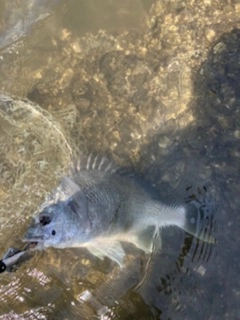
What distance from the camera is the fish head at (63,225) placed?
3612mm

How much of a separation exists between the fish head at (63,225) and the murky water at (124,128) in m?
0.80

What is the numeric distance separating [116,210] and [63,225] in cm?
78

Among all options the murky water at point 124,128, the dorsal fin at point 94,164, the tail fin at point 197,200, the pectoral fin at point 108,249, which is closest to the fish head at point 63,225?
the pectoral fin at point 108,249

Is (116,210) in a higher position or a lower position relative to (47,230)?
Result: higher

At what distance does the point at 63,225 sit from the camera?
12.3ft

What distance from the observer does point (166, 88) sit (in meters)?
5.23

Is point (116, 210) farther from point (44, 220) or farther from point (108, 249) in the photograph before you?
point (44, 220)

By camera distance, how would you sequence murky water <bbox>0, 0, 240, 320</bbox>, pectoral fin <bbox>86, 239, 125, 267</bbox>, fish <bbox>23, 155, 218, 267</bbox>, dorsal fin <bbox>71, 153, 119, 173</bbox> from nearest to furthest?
fish <bbox>23, 155, 218, 267</bbox>
pectoral fin <bbox>86, 239, 125, 267</bbox>
murky water <bbox>0, 0, 240, 320</bbox>
dorsal fin <bbox>71, 153, 119, 173</bbox>

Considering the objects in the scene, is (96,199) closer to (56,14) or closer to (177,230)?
(177,230)

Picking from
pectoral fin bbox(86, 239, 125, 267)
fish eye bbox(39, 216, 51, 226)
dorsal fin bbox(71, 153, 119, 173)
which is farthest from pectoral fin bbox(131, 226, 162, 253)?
fish eye bbox(39, 216, 51, 226)

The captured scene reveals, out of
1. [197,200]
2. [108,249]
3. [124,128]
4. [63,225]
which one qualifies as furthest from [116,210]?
[124,128]

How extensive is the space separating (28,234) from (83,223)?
0.58 metres

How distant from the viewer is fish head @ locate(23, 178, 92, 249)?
361 cm

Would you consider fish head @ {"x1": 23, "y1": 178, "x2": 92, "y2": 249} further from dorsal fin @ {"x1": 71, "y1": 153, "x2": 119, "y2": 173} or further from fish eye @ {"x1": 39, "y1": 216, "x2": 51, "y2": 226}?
dorsal fin @ {"x1": 71, "y1": 153, "x2": 119, "y2": 173}
